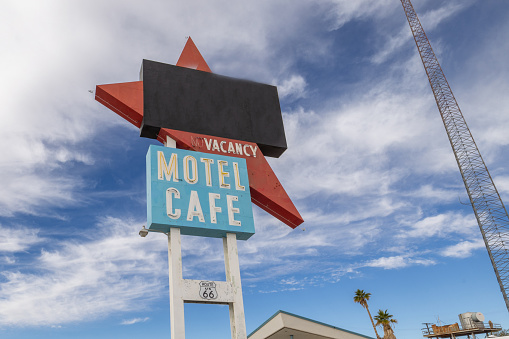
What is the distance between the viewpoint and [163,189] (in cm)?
2361

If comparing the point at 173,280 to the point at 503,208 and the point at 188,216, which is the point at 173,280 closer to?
the point at 188,216

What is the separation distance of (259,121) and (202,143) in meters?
4.74

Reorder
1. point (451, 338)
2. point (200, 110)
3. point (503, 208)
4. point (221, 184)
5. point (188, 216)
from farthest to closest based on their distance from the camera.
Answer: point (503, 208) < point (451, 338) < point (200, 110) < point (221, 184) < point (188, 216)

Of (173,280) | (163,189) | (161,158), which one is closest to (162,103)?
(161,158)

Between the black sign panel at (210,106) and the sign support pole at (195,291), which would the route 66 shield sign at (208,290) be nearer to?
the sign support pole at (195,291)

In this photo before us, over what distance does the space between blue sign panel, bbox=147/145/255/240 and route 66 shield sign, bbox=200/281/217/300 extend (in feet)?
9.35

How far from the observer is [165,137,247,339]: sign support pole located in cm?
2080

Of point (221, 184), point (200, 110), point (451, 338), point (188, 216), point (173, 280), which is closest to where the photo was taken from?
point (173, 280)

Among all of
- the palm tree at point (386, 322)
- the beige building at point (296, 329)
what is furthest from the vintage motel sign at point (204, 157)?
the palm tree at point (386, 322)

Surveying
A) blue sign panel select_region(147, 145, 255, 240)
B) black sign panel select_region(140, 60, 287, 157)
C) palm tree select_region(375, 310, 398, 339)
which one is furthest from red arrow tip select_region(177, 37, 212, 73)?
palm tree select_region(375, 310, 398, 339)

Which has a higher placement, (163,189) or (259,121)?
(259,121)

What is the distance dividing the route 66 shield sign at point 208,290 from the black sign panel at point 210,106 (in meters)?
9.16

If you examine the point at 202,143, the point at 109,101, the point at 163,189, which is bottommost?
the point at 163,189

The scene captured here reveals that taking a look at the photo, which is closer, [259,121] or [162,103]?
[162,103]
